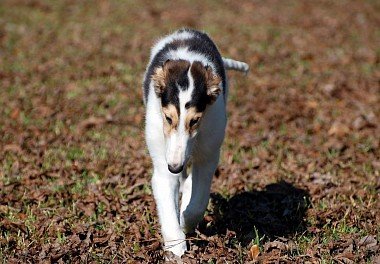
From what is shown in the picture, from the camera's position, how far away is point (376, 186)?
26.7 ft

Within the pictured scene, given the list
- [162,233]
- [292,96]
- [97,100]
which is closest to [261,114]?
[292,96]

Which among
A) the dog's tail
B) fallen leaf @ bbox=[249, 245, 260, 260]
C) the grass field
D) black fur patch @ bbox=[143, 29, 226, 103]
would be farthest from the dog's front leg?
the dog's tail

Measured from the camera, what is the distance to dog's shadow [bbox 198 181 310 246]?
6.88 m

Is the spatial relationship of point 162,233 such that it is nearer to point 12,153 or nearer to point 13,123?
point 12,153

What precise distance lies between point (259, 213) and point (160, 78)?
220 cm

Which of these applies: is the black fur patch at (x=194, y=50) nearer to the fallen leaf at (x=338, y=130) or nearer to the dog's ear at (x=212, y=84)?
the dog's ear at (x=212, y=84)

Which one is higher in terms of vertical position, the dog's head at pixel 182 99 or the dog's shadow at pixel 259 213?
the dog's head at pixel 182 99

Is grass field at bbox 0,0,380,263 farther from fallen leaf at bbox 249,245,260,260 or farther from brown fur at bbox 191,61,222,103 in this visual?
brown fur at bbox 191,61,222,103

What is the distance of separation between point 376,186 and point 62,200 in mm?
3575

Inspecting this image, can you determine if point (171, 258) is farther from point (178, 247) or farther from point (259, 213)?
point (259, 213)

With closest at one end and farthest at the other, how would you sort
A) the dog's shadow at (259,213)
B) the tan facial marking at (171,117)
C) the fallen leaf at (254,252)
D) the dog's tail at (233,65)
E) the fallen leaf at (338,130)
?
the tan facial marking at (171,117)
the fallen leaf at (254,252)
the dog's shadow at (259,213)
the dog's tail at (233,65)
the fallen leaf at (338,130)

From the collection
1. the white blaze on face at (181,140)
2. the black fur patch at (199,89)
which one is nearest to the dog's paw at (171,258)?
the white blaze on face at (181,140)

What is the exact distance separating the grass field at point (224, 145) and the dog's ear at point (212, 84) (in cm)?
128

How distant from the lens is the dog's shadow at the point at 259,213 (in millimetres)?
6879
